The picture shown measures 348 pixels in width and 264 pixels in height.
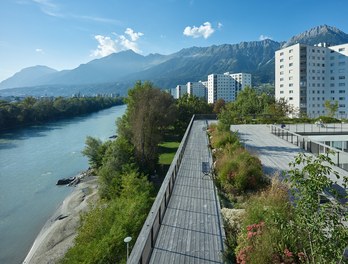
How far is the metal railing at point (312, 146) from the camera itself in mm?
12438

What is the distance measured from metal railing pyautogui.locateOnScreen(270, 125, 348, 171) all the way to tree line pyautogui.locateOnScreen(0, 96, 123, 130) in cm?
6719

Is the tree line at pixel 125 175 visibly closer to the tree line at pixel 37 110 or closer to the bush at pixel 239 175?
the bush at pixel 239 175

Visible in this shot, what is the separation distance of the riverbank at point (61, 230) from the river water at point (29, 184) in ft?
2.63

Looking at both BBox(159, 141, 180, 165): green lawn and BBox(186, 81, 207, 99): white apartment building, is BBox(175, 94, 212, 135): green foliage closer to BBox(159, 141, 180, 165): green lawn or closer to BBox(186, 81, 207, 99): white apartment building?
BBox(159, 141, 180, 165): green lawn

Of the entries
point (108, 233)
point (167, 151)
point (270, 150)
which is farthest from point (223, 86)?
point (108, 233)

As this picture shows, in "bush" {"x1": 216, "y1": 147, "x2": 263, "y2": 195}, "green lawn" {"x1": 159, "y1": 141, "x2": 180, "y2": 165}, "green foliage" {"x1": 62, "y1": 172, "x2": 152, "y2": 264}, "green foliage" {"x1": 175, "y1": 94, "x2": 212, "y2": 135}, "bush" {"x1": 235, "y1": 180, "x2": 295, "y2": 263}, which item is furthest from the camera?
"green foliage" {"x1": 175, "y1": 94, "x2": 212, "y2": 135}

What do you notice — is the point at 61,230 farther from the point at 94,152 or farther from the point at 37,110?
the point at 37,110

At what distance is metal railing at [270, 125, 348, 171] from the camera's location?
40.8 ft

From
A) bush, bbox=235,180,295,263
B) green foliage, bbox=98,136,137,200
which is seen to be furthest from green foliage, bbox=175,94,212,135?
bush, bbox=235,180,295,263

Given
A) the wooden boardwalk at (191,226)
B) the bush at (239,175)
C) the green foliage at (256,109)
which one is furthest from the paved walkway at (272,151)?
the green foliage at (256,109)

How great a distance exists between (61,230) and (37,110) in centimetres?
7087

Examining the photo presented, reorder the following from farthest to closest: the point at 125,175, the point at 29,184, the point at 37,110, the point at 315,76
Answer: the point at 37,110 < the point at 315,76 < the point at 29,184 < the point at 125,175

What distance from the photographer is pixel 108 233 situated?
570 inches

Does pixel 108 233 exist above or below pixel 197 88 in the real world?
below
